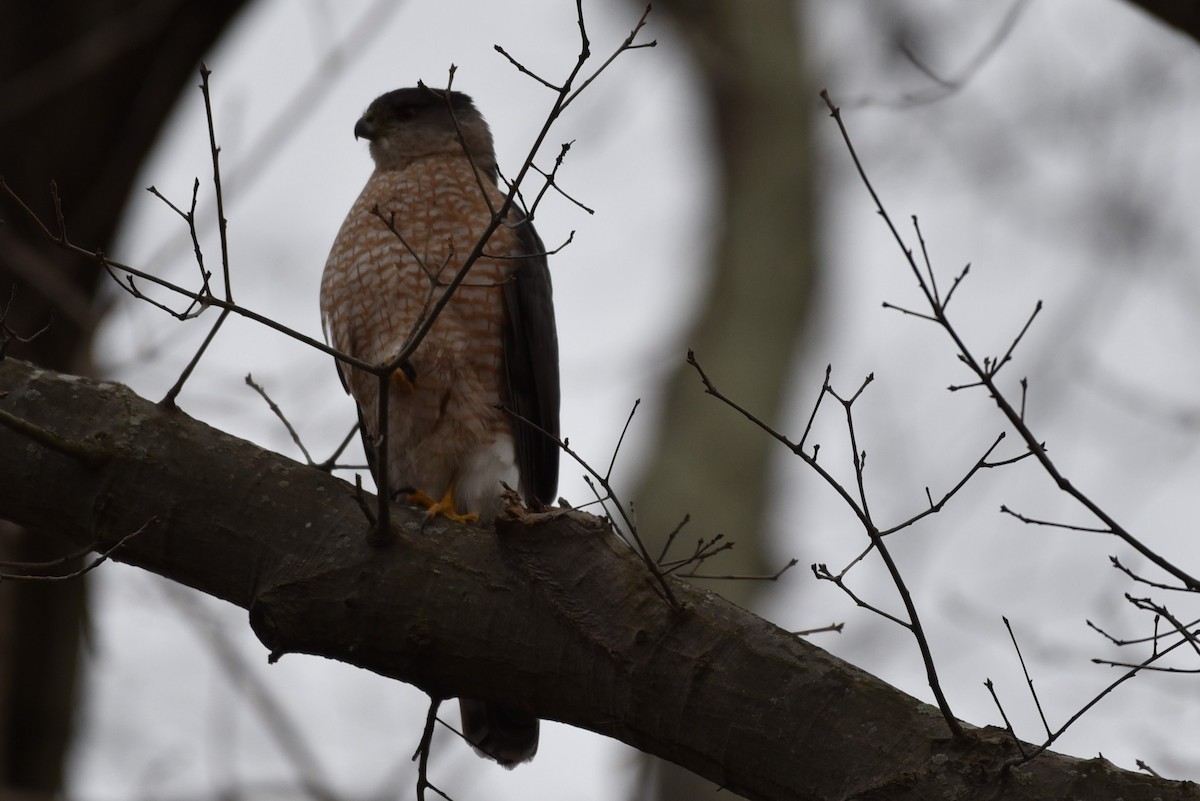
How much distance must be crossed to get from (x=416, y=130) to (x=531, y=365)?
1.20 m

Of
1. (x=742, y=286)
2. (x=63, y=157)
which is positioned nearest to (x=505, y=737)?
(x=63, y=157)

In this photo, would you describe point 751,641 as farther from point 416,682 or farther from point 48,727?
point 48,727

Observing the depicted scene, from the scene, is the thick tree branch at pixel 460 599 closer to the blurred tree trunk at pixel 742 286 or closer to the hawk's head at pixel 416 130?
the hawk's head at pixel 416 130

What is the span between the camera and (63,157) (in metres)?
4.92

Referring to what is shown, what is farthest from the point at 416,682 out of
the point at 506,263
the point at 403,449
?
the point at 506,263

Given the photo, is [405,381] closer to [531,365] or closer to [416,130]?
[531,365]

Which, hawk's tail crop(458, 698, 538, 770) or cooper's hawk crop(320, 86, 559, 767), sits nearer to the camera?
hawk's tail crop(458, 698, 538, 770)

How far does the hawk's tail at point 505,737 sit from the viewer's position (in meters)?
3.96

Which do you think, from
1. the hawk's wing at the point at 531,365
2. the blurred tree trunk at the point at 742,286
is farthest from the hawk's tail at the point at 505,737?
the blurred tree trunk at the point at 742,286

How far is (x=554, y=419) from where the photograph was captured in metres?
4.43

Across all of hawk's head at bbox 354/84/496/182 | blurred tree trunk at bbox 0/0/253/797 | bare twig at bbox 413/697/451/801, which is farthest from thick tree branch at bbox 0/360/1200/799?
hawk's head at bbox 354/84/496/182

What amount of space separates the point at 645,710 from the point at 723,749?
0.58 ft

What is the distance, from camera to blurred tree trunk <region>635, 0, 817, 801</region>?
705cm

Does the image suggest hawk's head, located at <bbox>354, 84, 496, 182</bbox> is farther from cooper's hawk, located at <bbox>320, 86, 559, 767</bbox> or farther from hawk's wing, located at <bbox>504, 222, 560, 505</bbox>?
hawk's wing, located at <bbox>504, 222, 560, 505</bbox>
